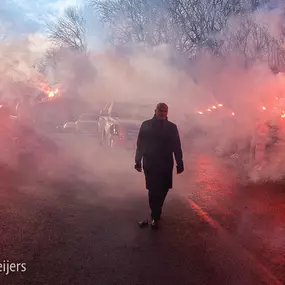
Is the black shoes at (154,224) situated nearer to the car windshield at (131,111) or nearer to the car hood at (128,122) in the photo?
the car hood at (128,122)

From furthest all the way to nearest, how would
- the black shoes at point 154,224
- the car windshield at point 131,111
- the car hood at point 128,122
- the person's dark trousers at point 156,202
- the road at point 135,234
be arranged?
the car windshield at point 131,111, the car hood at point 128,122, the person's dark trousers at point 156,202, the black shoes at point 154,224, the road at point 135,234

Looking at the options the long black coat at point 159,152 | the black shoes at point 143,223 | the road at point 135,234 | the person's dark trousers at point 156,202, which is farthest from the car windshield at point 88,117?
the black shoes at point 143,223

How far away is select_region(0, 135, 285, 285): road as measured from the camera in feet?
12.7

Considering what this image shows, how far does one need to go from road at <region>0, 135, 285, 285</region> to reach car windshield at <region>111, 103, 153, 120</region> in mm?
4797

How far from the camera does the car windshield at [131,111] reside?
43.2 feet

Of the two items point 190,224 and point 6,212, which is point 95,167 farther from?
point 190,224

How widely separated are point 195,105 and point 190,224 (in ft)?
38.0

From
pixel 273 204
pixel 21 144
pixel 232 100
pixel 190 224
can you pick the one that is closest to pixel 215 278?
pixel 190 224

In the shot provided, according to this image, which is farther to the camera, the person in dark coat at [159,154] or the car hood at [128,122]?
the car hood at [128,122]

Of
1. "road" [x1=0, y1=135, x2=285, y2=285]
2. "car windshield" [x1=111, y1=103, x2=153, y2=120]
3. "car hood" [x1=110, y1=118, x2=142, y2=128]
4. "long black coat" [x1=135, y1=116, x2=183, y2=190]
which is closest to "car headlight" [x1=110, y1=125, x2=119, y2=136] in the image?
"car hood" [x1=110, y1=118, x2=142, y2=128]

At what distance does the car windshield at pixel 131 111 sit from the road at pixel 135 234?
4.80 m

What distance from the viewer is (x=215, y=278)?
3795 millimetres

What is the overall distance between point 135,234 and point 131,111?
8733mm

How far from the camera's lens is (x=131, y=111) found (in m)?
13.5
